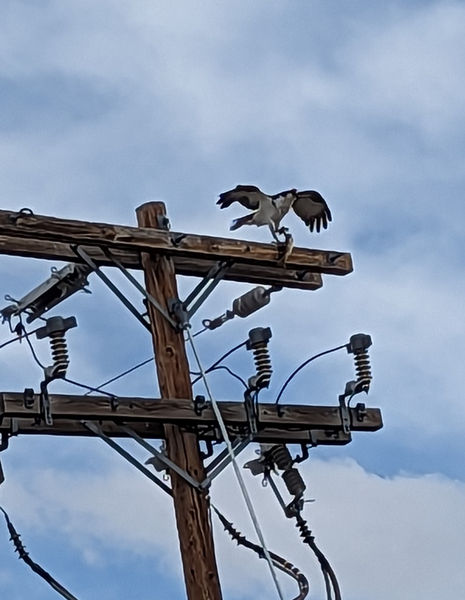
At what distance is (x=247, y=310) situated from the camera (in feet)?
31.8

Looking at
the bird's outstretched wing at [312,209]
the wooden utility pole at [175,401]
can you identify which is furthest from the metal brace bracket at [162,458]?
the bird's outstretched wing at [312,209]

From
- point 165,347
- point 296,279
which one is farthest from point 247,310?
point 165,347

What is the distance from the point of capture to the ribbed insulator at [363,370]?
8953 mm

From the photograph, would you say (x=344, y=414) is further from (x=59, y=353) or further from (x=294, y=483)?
(x=59, y=353)

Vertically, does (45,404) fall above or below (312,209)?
below

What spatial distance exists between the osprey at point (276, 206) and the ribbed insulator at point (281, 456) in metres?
1.24

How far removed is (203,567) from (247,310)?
2.07 metres

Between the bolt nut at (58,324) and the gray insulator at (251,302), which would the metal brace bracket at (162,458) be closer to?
the bolt nut at (58,324)

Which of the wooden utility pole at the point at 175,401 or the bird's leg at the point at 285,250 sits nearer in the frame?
the wooden utility pole at the point at 175,401

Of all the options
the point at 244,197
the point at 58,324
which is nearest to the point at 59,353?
the point at 58,324

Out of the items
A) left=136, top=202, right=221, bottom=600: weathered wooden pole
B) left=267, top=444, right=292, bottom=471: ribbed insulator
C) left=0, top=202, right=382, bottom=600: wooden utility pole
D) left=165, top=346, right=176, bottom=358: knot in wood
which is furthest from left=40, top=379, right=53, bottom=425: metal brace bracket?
left=267, top=444, right=292, bottom=471: ribbed insulator

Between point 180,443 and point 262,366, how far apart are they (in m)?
0.63

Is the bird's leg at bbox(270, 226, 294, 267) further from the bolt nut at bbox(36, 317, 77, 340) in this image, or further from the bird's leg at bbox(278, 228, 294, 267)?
the bolt nut at bbox(36, 317, 77, 340)

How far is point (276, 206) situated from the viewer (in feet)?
30.1
